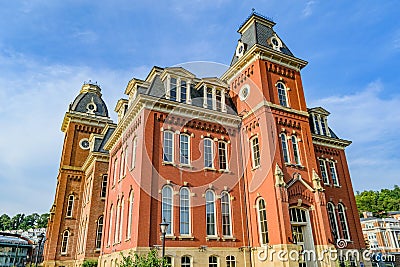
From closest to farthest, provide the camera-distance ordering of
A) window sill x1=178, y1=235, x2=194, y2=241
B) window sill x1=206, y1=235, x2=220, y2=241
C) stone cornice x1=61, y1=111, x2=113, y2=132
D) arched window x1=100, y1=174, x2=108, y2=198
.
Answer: window sill x1=178, y1=235, x2=194, y2=241 → window sill x1=206, y1=235, x2=220, y2=241 → arched window x1=100, y1=174, x2=108, y2=198 → stone cornice x1=61, y1=111, x2=113, y2=132

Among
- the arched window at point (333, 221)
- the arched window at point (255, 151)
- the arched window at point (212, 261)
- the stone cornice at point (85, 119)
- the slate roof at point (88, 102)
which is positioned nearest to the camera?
the arched window at point (212, 261)

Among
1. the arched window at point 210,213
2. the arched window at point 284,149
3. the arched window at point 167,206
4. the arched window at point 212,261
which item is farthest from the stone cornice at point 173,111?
the arched window at point 212,261

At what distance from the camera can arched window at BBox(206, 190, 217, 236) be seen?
1802 centimetres

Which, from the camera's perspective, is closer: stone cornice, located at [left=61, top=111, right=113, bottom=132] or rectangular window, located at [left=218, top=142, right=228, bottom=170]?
rectangular window, located at [left=218, top=142, right=228, bottom=170]

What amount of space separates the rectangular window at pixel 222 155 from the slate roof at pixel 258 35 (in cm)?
772

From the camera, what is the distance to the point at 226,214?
18984 millimetres

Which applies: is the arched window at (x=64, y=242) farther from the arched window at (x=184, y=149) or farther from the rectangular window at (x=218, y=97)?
the rectangular window at (x=218, y=97)

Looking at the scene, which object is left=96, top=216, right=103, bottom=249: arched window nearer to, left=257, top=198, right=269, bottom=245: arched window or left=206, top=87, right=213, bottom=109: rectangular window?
left=206, top=87, right=213, bottom=109: rectangular window

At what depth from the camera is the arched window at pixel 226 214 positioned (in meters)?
18.6

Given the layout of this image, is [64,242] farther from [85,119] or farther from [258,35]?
[258,35]

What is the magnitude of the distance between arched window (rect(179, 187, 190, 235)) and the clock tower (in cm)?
1202

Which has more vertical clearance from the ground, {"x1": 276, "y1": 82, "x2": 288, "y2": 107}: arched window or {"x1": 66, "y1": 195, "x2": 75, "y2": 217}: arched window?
{"x1": 276, "y1": 82, "x2": 288, "y2": 107}: arched window

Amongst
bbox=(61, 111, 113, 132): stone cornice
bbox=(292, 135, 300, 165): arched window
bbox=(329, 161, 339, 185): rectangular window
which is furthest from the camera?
bbox=(61, 111, 113, 132): stone cornice

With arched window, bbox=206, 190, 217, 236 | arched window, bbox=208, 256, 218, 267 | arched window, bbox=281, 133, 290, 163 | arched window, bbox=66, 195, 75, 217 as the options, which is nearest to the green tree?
arched window, bbox=66, 195, 75, 217
